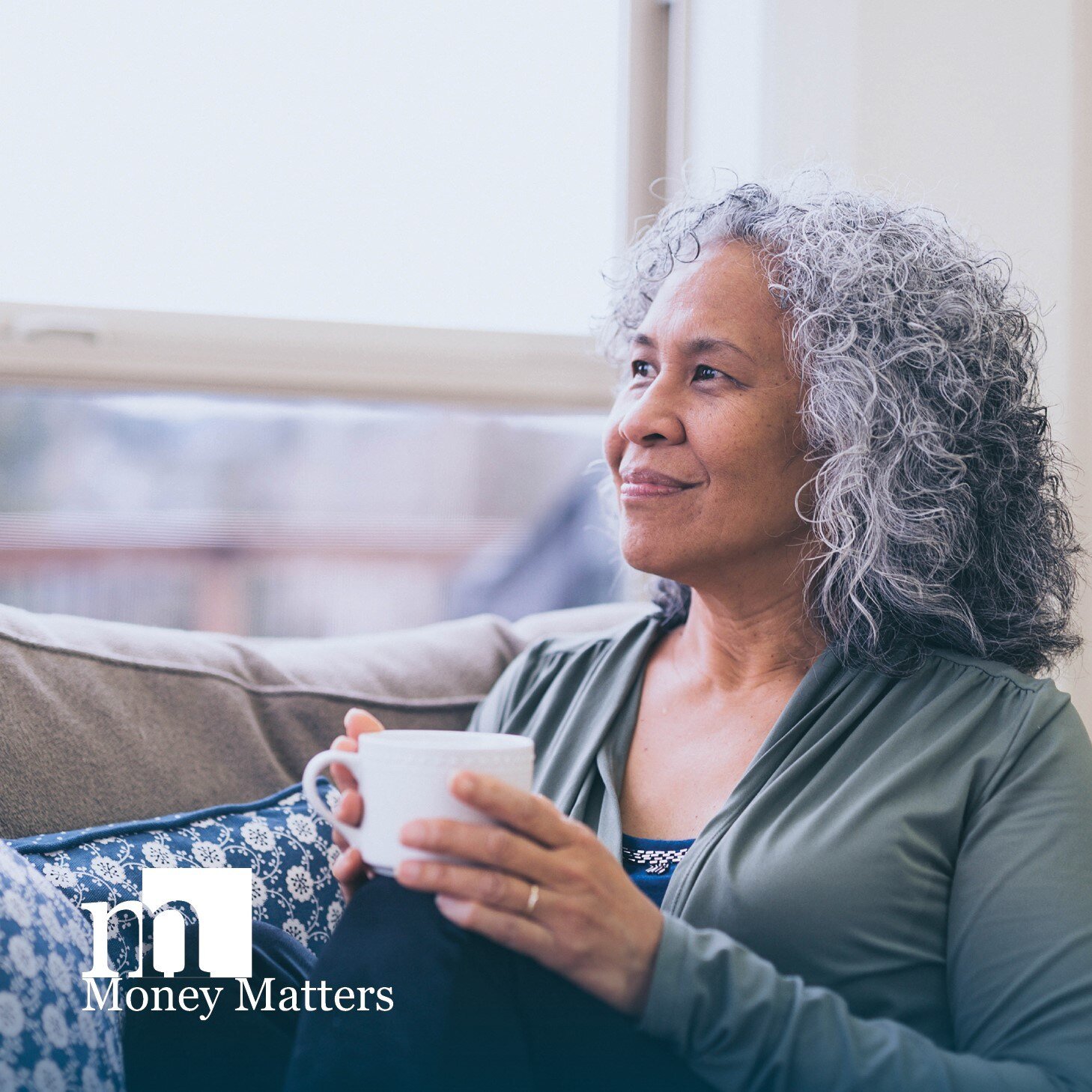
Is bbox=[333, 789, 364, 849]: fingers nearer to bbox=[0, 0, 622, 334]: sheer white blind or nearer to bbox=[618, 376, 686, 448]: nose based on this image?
bbox=[618, 376, 686, 448]: nose

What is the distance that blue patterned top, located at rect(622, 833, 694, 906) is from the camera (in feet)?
3.62

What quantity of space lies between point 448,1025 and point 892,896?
418 millimetres

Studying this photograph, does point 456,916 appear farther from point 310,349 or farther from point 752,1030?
point 310,349

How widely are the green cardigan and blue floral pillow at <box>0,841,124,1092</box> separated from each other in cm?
41

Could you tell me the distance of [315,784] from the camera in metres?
0.83

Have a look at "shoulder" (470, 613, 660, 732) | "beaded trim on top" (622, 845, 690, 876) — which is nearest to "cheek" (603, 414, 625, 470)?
"shoulder" (470, 613, 660, 732)

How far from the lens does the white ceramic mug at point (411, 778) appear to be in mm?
750

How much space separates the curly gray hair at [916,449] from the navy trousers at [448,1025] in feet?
1.62

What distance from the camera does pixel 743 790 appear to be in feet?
3.55

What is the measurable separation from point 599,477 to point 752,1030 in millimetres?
1536

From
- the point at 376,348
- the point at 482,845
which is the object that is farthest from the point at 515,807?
the point at 376,348

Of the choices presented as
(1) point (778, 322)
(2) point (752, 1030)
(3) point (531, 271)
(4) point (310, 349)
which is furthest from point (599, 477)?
(2) point (752, 1030)

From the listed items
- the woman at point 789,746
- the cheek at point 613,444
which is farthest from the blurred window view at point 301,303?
the woman at point 789,746

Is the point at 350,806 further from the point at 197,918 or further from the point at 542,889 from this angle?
the point at 197,918
